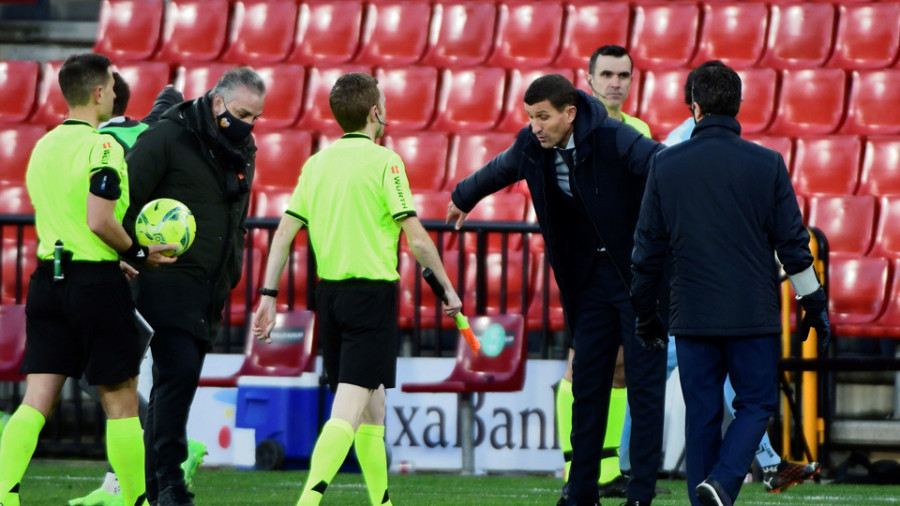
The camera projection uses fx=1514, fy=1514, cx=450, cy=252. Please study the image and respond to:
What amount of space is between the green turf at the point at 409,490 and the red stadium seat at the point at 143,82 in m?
3.47

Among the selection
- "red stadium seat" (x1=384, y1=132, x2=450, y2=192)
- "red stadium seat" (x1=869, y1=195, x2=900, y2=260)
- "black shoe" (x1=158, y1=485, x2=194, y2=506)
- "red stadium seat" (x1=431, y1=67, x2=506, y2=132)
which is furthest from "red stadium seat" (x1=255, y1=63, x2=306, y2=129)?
"black shoe" (x1=158, y1=485, x2=194, y2=506)

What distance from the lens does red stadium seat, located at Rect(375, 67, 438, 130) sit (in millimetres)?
11062

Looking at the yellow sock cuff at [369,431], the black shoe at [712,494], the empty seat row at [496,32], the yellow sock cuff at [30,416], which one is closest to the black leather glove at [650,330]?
the black shoe at [712,494]

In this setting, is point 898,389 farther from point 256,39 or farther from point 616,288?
point 256,39

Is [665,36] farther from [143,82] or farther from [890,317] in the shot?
[143,82]

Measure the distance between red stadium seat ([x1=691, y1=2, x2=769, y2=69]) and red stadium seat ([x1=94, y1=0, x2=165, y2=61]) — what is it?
434 cm

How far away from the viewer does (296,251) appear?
32.4 feet

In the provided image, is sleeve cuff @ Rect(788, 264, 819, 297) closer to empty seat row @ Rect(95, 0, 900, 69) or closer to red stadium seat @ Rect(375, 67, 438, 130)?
empty seat row @ Rect(95, 0, 900, 69)

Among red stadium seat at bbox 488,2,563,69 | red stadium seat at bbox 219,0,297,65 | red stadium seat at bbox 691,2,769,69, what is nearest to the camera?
red stadium seat at bbox 691,2,769,69

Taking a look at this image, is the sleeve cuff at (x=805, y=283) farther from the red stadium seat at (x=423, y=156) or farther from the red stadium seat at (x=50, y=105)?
the red stadium seat at (x=50, y=105)

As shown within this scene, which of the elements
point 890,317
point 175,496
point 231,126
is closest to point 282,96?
point 890,317

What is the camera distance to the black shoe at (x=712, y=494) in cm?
507

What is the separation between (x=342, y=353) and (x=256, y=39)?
6.74 m

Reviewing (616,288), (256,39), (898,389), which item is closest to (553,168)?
(616,288)
